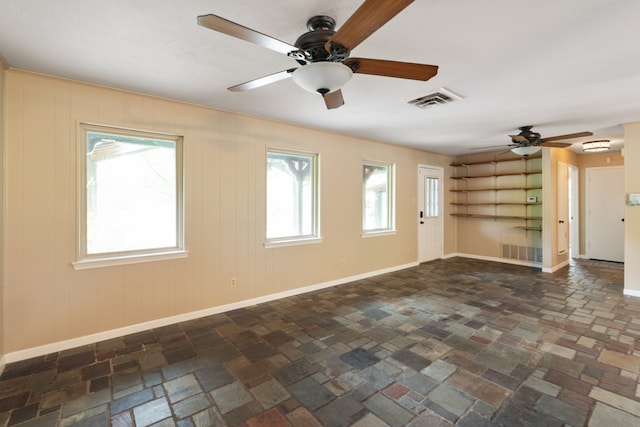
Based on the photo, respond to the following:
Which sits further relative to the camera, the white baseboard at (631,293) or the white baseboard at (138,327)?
the white baseboard at (631,293)

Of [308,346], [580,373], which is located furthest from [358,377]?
[580,373]

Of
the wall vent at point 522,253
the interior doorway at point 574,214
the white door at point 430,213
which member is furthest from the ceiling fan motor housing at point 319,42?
the interior doorway at point 574,214

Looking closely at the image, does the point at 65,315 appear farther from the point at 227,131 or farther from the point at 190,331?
the point at 227,131

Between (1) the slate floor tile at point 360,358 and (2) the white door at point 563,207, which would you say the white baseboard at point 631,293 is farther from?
(1) the slate floor tile at point 360,358

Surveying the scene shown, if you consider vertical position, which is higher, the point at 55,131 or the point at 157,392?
the point at 55,131

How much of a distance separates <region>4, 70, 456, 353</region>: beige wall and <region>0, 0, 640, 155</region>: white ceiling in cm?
28

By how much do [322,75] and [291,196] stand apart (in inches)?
108

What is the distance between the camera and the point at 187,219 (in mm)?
3326

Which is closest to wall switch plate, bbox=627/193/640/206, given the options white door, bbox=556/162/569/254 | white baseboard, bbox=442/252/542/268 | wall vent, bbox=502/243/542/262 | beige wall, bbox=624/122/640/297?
beige wall, bbox=624/122/640/297

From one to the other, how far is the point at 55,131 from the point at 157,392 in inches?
93.3

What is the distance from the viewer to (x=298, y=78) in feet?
5.86

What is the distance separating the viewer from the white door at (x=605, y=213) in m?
6.19

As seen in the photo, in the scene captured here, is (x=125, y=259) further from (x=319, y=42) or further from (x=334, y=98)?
(x=319, y=42)

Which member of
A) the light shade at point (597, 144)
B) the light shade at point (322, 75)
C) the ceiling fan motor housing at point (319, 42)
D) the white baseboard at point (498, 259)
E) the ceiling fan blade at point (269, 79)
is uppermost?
the light shade at point (597, 144)
